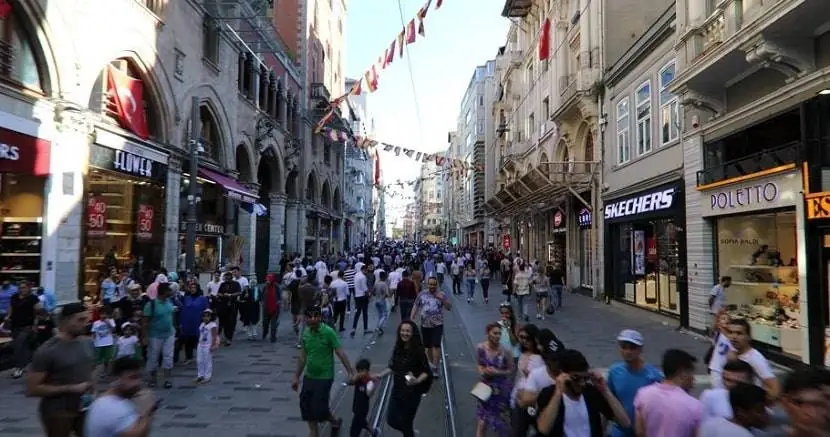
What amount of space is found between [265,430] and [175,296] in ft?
17.4

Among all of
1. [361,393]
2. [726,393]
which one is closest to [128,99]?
[361,393]

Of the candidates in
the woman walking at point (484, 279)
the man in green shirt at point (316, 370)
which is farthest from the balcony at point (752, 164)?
the man in green shirt at point (316, 370)

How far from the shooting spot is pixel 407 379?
5734 mm

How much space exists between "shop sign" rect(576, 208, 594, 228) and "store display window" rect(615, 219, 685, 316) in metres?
2.74

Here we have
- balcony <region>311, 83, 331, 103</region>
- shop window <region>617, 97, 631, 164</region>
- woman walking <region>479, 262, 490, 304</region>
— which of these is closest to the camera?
shop window <region>617, 97, 631, 164</region>

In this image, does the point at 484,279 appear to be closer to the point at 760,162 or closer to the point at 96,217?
the point at 760,162

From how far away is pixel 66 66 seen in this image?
12.4 m

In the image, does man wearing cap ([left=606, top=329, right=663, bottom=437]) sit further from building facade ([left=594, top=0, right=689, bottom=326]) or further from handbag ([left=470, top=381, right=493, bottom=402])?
building facade ([left=594, top=0, right=689, bottom=326])

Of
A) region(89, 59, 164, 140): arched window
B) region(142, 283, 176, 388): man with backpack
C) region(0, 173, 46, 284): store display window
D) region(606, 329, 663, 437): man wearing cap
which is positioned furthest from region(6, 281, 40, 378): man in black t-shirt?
region(606, 329, 663, 437): man wearing cap

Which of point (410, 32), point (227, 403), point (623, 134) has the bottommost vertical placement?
point (227, 403)

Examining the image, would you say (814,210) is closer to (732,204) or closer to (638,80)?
(732,204)

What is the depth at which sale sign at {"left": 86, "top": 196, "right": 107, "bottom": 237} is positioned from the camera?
13745 millimetres

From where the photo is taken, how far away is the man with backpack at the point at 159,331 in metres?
9.18

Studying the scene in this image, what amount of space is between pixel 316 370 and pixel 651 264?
14462 millimetres
